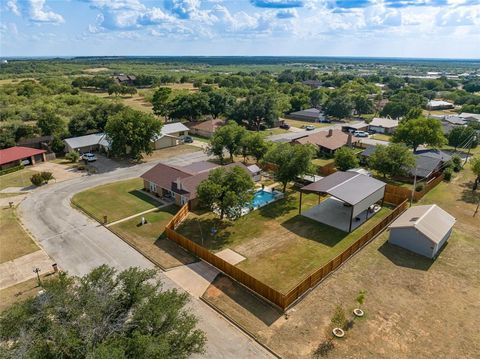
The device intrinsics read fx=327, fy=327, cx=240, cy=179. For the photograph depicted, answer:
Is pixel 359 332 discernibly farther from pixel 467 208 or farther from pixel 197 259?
pixel 467 208

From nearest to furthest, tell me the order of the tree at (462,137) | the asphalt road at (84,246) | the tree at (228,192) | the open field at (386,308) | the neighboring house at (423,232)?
1. the open field at (386,308)
2. the asphalt road at (84,246)
3. the neighboring house at (423,232)
4. the tree at (228,192)
5. the tree at (462,137)

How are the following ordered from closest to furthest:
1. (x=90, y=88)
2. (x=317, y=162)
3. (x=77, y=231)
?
(x=77, y=231) → (x=317, y=162) → (x=90, y=88)

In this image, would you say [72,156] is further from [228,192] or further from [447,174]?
[447,174]

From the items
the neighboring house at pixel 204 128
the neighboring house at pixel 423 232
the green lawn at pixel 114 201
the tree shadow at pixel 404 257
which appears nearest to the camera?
the tree shadow at pixel 404 257

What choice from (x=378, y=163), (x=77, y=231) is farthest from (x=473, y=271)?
(x=77, y=231)

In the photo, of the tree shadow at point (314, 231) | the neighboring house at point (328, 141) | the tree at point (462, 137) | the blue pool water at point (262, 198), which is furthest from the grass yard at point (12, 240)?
the tree at point (462, 137)

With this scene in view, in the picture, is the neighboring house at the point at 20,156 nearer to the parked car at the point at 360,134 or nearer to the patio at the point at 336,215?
the patio at the point at 336,215

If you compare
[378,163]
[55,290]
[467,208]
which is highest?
[55,290]
